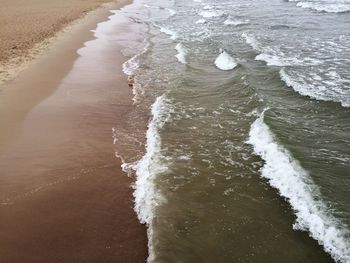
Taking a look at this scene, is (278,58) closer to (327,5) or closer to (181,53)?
(181,53)

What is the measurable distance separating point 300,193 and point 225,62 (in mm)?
11043

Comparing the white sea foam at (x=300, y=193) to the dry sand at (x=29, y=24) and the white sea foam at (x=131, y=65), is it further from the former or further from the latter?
the dry sand at (x=29, y=24)

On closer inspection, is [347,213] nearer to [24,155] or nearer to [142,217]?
[142,217]

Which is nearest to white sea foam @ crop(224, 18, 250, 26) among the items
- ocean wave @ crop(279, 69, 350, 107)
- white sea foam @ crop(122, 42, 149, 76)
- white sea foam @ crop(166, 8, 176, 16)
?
white sea foam @ crop(166, 8, 176, 16)

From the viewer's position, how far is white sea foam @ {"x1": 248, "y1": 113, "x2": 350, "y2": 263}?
736cm

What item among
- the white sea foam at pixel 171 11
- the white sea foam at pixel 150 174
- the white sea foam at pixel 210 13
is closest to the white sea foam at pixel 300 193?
the white sea foam at pixel 150 174

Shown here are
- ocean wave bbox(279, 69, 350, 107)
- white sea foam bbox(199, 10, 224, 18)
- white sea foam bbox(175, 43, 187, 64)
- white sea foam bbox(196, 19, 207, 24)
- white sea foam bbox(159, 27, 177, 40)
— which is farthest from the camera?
white sea foam bbox(199, 10, 224, 18)

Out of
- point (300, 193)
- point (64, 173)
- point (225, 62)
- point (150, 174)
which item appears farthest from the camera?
point (225, 62)

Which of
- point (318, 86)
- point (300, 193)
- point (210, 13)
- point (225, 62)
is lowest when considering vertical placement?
point (210, 13)

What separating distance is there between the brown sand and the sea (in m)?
0.51

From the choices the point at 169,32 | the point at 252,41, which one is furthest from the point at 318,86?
the point at 169,32

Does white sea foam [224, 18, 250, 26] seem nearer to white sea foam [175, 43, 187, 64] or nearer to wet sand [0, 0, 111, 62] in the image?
white sea foam [175, 43, 187, 64]

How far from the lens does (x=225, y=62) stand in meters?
18.8

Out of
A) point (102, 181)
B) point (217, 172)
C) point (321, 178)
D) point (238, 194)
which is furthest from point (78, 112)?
point (321, 178)
